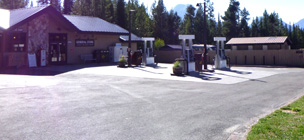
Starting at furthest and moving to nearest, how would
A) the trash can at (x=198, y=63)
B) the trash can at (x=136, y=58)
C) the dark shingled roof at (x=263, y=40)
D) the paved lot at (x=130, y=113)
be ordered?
the dark shingled roof at (x=263, y=40) → the trash can at (x=136, y=58) → the trash can at (x=198, y=63) → the paved lot at (x=130, y=113)

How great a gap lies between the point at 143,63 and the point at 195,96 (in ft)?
62.0

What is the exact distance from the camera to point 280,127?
6617 millimetres

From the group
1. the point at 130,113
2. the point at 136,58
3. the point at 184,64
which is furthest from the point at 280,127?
the point at 136,58

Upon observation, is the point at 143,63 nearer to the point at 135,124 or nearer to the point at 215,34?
the point at 135,124

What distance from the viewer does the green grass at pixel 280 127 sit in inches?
235

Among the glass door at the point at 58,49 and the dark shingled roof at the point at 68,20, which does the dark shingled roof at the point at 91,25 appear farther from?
the glass door at the point at 58,49

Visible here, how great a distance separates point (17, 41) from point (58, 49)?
4520mm

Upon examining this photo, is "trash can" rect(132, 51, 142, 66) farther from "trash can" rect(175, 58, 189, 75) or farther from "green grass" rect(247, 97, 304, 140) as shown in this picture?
"green grass" rect(247, 97, 304, 140)

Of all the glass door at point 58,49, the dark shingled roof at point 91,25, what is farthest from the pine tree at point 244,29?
the glass door at point 58,49

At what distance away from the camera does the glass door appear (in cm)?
2926

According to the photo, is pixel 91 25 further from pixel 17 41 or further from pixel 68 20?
pixel 17 41

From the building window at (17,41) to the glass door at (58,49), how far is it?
122 inches

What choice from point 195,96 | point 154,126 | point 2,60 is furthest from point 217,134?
point 2,60

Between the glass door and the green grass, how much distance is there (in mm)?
25036
